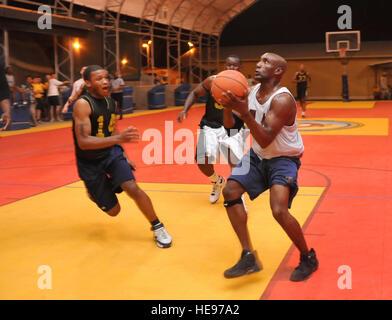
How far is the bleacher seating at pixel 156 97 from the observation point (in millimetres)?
25781

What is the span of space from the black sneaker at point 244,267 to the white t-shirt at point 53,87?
1464 centimetres

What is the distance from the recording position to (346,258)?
4441 millimetres

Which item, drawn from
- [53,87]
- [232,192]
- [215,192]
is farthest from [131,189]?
[53,87]

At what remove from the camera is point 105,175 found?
5020 millimetres

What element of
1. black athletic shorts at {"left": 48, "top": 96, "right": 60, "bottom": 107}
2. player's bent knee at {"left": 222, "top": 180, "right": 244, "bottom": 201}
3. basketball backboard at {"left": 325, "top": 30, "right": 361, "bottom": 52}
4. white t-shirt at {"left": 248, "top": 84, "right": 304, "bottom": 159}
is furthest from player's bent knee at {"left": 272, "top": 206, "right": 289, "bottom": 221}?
basketball backboard at {"left": 325, "top": 30, "right": 361, "bottom": 52}

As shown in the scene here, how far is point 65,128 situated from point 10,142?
3.73m

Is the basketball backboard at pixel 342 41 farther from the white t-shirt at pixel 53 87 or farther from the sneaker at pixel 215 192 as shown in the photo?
the sneaker at pixel 215 192

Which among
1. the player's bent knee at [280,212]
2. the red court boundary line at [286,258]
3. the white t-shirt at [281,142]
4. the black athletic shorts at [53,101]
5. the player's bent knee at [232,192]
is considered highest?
the black athletic shorts at [53,101]

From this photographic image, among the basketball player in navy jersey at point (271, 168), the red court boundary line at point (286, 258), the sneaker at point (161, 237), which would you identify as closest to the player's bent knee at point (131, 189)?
the sneaker at point (161, 237)

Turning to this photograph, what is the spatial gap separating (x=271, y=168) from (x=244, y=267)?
2.56 feet

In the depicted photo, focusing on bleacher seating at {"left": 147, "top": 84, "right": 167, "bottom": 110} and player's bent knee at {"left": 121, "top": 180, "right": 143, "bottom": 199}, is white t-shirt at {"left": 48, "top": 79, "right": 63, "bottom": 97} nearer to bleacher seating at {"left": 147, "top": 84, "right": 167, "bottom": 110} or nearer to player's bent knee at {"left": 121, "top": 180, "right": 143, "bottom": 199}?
bleacher seating at {"left": 147, "top": 84, "right": 167, "bottom": 110}

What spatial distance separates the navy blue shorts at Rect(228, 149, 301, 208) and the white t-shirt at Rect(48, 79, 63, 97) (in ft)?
46.8
